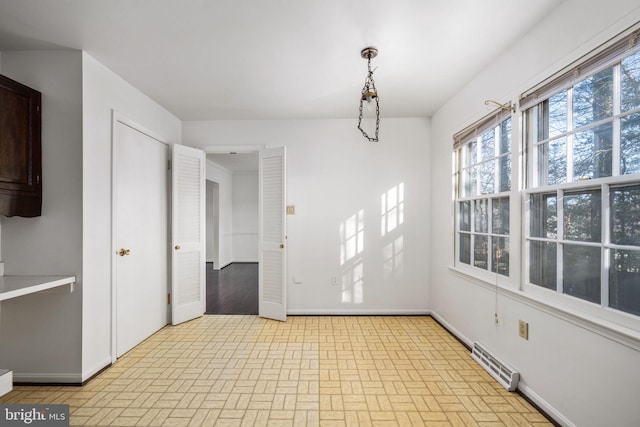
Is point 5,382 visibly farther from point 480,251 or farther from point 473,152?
point 473,152

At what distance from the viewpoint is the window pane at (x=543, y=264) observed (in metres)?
1.97

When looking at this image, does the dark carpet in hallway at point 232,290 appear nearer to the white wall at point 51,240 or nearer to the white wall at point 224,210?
the white wall at point 224,210

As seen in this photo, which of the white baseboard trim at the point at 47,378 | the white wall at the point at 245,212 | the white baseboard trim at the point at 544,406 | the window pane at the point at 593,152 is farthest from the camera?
the white wall at the point at 245,212

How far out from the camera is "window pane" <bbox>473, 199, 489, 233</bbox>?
277 centimetres

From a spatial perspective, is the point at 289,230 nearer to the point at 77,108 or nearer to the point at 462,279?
the point at 462,279

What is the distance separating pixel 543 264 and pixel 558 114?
1010 millimetres

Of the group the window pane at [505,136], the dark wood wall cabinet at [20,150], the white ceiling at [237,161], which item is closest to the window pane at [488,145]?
the window pane at [505,136]

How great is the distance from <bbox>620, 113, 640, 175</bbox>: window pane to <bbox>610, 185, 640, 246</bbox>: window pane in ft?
0.33

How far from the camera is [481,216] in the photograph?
9.36ft

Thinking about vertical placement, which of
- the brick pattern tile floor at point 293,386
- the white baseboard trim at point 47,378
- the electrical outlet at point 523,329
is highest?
the electrical outlet at point 523,329

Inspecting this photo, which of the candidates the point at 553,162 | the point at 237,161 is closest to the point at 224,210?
the point at 237,161

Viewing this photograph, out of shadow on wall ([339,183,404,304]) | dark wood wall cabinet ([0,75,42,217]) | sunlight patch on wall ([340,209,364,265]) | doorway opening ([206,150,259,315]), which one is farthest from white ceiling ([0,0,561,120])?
doorway opening ([206,150,259,315])

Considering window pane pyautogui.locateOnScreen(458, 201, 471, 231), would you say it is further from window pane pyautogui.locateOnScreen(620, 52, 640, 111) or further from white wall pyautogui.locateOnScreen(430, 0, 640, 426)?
window pane pyautogui.locateOnScreen(620, 52, 640, 111)

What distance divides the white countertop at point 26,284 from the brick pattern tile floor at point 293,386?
850mm
